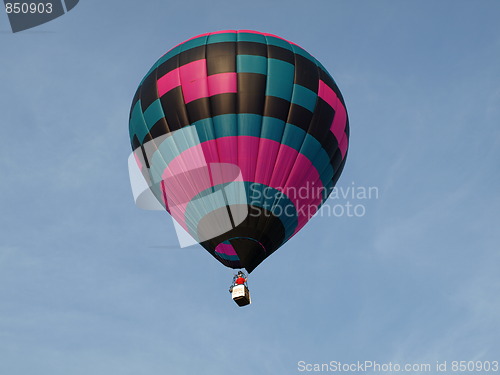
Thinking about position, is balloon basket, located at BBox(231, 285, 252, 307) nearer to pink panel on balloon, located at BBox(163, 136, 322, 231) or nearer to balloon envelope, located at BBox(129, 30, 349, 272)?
balloon envelope, located at BBox(129, 30, 349, 272)

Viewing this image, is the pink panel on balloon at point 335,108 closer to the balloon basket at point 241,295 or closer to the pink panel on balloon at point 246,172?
the pink panel on balloon at point 246,172

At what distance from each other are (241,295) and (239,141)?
349cm

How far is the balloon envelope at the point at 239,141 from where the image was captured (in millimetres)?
15625

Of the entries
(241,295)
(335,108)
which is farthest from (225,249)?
(335,108)

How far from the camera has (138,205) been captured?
18.6 meters

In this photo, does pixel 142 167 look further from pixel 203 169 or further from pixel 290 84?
pixel 290 84

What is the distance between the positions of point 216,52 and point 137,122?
2628 millimetres

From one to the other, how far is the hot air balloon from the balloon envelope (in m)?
0.02

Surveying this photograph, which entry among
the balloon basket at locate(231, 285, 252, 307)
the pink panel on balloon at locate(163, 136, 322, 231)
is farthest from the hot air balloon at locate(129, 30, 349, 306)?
the balloon basket at locate(231, 285, 252, 307)

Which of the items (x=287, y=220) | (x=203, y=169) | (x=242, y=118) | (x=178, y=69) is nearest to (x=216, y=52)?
(x=178, y=69)

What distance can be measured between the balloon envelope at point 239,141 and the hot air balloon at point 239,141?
0.02m

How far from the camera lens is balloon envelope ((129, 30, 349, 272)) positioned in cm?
1562

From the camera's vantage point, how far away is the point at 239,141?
15.7 m

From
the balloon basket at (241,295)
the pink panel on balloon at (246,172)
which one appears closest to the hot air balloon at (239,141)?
the pink panel on balloon at (246,172)
